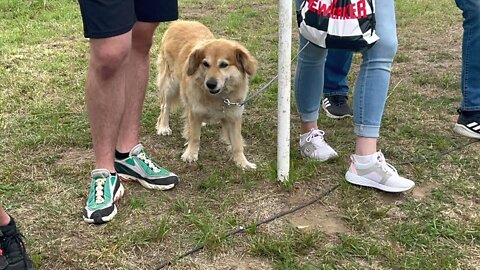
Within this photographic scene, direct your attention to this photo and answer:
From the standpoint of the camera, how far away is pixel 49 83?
457 cm

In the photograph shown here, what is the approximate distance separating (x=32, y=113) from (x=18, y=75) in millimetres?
926

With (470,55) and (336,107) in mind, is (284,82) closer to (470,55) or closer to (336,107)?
(336,107)

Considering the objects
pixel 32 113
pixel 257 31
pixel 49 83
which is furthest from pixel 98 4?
pixel 257 31

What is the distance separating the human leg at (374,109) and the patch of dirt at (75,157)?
1.52 meters

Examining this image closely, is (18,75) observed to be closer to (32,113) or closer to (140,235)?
(32,113)

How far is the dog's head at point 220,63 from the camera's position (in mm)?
3379

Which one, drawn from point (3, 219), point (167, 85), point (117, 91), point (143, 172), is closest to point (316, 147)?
point (143, 172)

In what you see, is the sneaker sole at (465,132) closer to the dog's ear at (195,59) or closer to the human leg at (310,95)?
the human leg at (310,95)

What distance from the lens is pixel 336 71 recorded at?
13.5 ft

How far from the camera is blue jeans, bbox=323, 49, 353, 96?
4.02 metres

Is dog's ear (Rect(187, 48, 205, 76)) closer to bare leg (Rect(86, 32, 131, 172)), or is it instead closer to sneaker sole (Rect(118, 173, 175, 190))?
sneaker sole (Rect(118, 173, 175, 190))

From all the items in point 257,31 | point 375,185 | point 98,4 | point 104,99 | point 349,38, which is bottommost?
point 257,31

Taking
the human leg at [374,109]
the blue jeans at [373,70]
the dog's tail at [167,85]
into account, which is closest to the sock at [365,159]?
the human leg at [374,109]

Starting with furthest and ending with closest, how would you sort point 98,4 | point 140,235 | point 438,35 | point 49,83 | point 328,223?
point 438,35 → point 49,83 → point 328,223 → point 140,235 → point 98,4
